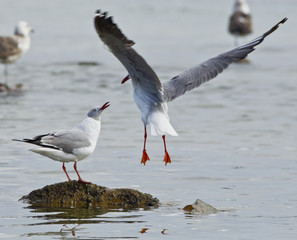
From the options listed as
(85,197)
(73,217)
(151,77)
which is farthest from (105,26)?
(73,217)

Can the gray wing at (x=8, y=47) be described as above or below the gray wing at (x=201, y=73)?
above

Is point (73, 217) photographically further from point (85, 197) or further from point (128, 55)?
point (128, 55)

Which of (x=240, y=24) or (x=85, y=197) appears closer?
(x=85, y=197)

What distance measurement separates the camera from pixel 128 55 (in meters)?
7.81

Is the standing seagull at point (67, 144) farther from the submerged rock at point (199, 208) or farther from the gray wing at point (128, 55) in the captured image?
the submerged rock at point (199, 208)

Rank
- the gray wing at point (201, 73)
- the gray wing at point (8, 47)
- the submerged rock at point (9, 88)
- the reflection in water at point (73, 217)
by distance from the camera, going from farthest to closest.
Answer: the gray wing at point (8, 47) → the submerged rock at point (9, 88) → the gray wing at point (201, 73) → the reflection in water at point (73, 217)

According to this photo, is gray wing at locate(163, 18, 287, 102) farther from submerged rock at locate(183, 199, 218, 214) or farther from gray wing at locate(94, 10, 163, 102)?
submerged rock at locate(183, 199, 218, 214)

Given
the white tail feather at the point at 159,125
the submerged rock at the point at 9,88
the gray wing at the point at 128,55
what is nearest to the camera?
the gray wing at the point at 128,55

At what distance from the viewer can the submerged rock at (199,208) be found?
7.47m

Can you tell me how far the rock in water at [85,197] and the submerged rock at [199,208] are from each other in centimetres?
39

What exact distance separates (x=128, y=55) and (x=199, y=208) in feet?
5.60

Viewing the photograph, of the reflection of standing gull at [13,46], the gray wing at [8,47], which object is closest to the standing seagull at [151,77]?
the reflection of standing gull at [13,46]

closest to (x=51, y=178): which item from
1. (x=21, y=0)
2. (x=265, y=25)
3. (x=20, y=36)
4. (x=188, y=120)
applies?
(x=188, y=120)

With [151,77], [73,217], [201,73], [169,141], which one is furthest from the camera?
[169,141]
